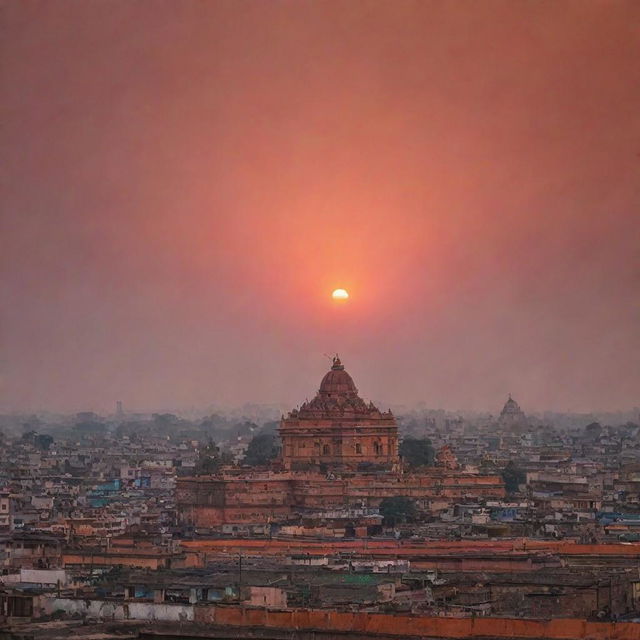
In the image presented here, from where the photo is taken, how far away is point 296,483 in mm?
31531

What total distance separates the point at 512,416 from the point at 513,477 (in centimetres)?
713

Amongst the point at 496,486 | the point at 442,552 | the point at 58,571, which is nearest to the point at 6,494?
the point at 496,486

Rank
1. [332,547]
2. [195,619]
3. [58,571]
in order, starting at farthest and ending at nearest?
[332,547], [58,571], [195,619]

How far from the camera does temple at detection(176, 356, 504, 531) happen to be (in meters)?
30.5

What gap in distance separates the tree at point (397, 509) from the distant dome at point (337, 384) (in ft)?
11.8

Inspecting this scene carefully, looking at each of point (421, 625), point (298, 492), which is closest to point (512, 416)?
point (298, 492)

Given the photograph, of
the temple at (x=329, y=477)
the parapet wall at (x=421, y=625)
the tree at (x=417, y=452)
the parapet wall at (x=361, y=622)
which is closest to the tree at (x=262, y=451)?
the tree at (x=417, y=452)

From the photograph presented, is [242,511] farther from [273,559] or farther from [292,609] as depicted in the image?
[292,609]

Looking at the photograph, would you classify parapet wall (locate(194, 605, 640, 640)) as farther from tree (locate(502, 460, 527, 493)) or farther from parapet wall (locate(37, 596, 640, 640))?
tree (locate(502, 460, 527, 493))

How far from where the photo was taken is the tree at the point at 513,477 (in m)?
34.4

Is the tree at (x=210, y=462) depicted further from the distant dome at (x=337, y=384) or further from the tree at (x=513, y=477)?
the tree at (x=513, y=477)

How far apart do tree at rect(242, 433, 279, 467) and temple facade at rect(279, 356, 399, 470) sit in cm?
191

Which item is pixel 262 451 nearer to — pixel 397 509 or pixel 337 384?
pixel 337 384

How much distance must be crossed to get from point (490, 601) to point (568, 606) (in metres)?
0.51
